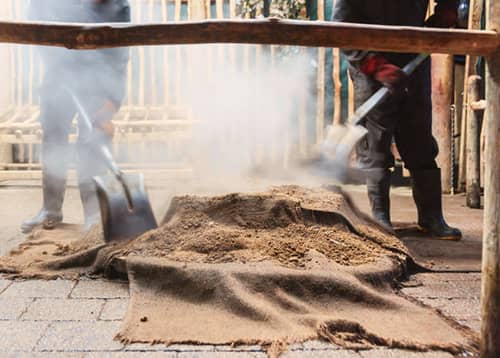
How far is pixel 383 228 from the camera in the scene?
9.85 feet

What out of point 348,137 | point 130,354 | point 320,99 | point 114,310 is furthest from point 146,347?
point 320,99

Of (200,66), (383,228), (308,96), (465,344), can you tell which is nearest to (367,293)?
(465,344)

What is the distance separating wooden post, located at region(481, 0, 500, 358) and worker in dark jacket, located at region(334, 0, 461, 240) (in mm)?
1619

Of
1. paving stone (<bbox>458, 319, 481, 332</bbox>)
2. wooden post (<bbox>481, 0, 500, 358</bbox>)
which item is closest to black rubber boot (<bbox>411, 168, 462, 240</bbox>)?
paving stone (<bbox>458, 319, 481, 332</bbox>)

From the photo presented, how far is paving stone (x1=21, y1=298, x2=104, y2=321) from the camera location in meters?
1.93

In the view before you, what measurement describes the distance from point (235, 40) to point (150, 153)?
541cm

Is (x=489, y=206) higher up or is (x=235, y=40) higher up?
(x=235, y=40)

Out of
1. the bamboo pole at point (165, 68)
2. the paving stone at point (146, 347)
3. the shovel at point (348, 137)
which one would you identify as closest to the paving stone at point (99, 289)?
the paving stone at point (146, 347)

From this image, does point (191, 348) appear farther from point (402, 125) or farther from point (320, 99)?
point (320, 99)

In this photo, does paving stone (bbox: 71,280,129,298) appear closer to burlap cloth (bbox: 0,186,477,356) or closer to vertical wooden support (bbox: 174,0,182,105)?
burlap cloth (bbox: 0,186,477,356)

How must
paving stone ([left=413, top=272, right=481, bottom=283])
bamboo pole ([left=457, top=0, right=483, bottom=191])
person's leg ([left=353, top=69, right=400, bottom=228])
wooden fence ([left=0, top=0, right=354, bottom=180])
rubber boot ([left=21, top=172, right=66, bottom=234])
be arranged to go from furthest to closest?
wooden fence ([left=0, top=0, right=354, bottom=180]) < bamboo pole ([left=457, top=0, right=483, bottom=191]) < rubber boot ([left=21, top=172, right=66, bottom=234]) < person's leg ([left=353, top=69, right=400, bottom=228]) < paving stone ([left=413, top=272, right=481, bottom=283])

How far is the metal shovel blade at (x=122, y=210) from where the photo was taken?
2773 mm

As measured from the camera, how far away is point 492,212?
58.6 inches

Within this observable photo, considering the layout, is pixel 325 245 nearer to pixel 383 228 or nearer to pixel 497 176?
pixel 383 228
